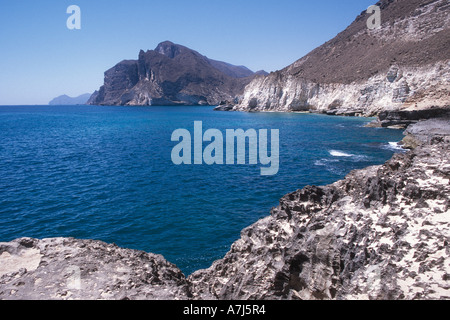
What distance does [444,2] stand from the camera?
8050cm

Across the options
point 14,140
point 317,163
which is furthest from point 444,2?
point 14,140

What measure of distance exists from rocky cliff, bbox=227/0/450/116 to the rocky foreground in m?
42.4

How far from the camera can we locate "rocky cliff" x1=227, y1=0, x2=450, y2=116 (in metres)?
58.4

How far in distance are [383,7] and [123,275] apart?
474 feet

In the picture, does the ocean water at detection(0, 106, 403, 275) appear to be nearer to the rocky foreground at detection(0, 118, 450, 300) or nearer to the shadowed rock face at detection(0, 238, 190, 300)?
the shadowed rock face at detection(0, 238, 190, 300)

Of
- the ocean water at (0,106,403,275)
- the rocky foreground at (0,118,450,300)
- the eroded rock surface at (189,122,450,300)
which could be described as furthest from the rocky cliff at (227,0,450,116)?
the rocky foreground at (0,118,450,300)

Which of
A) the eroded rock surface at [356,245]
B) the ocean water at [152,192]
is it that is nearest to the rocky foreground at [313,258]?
the eroded rock surface at [356,245]

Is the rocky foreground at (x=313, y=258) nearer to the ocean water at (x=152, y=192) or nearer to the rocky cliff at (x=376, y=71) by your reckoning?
the ocean water at (x=152, y=192)

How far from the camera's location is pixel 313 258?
6984mm

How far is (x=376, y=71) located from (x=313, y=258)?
3150 inches

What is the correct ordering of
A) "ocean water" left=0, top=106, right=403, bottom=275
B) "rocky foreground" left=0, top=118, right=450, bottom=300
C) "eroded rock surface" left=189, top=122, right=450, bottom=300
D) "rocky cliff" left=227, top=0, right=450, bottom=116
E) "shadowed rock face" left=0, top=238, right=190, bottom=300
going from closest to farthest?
1. "eroded rock surface" left=189, top=122, right=450, bottom=300
2. "rocky foreground" left=0, top=118, right=450, bottom=300
3. "shadowed rock face" left=0, top=238, right=190, bottom=300
4. "ocean water" left=0, top=106, right=403, bottom=275
5. "rocky cliff" left=227, top=0, right=450, bottom=116

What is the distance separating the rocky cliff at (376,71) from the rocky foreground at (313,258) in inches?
1671

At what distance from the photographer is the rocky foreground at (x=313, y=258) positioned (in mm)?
5582

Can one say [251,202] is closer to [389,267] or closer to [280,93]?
[389,267]
